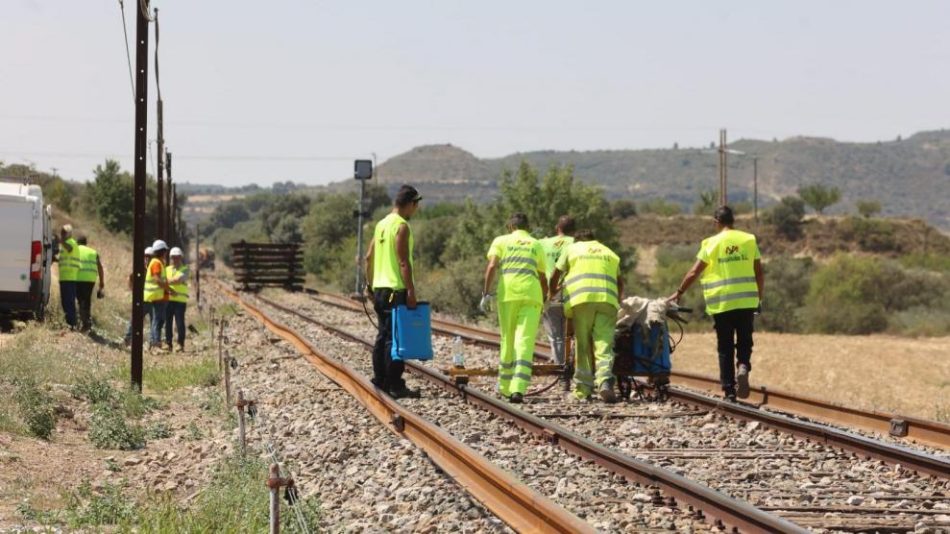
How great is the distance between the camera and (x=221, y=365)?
17250mm

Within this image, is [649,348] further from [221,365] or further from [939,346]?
[939,346]

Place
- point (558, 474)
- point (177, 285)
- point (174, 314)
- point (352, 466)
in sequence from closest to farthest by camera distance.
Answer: point (558, 474)
point (352, 466)
point (177, 285)
point (174, 314)

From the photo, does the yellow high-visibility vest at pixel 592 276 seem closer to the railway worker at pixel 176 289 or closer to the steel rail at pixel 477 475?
the steel rail at pixel 477 475

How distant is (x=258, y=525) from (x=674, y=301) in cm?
712

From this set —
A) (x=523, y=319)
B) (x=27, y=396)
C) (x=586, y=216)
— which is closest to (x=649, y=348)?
(x=523, y=319)

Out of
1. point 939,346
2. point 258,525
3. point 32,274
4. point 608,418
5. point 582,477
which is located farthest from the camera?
point 939,346

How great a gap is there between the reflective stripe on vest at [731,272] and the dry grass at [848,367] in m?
4.19

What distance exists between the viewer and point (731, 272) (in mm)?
12906

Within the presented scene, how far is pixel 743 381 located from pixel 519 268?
8.25 ft

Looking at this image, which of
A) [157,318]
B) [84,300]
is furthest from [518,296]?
[84,300]

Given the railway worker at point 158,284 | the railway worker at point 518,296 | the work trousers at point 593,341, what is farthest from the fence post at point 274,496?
the railway worker at point 158,284

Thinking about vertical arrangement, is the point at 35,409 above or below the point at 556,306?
below

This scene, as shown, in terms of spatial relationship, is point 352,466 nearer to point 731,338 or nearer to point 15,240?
point 731,338

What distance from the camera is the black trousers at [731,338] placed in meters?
12.9
